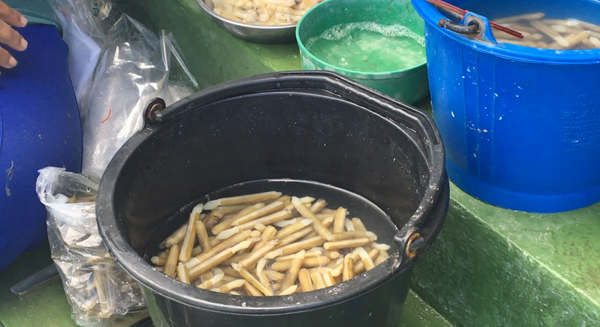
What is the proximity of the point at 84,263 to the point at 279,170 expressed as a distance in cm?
48

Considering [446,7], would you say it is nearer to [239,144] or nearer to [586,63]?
[586,63]

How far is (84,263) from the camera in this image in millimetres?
1326

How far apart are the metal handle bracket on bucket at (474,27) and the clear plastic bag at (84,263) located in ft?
2.77

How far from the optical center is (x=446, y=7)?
1.02 meters

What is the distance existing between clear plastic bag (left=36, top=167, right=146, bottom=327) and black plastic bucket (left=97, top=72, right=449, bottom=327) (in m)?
0.13

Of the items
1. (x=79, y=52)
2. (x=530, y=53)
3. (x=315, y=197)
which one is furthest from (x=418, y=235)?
(x=79, y=52)

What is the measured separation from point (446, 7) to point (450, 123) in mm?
259

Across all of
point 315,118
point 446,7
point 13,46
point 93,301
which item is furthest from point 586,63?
point 13,46

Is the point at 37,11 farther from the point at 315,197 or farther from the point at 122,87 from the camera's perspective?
the point at 315,197

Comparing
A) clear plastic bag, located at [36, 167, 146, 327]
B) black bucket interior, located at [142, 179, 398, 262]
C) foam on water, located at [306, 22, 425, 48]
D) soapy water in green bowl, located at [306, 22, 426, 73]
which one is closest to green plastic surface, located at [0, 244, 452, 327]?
clear plastic bag, located at [36, 167, 146, 327]

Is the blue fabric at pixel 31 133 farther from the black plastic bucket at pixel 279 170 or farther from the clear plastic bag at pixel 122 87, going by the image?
the black plastic bucket at pixel 279 170

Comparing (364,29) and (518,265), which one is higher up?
(364,29)

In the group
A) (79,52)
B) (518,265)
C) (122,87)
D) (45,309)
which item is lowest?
(45,309)

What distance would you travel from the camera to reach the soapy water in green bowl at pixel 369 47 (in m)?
1.54
